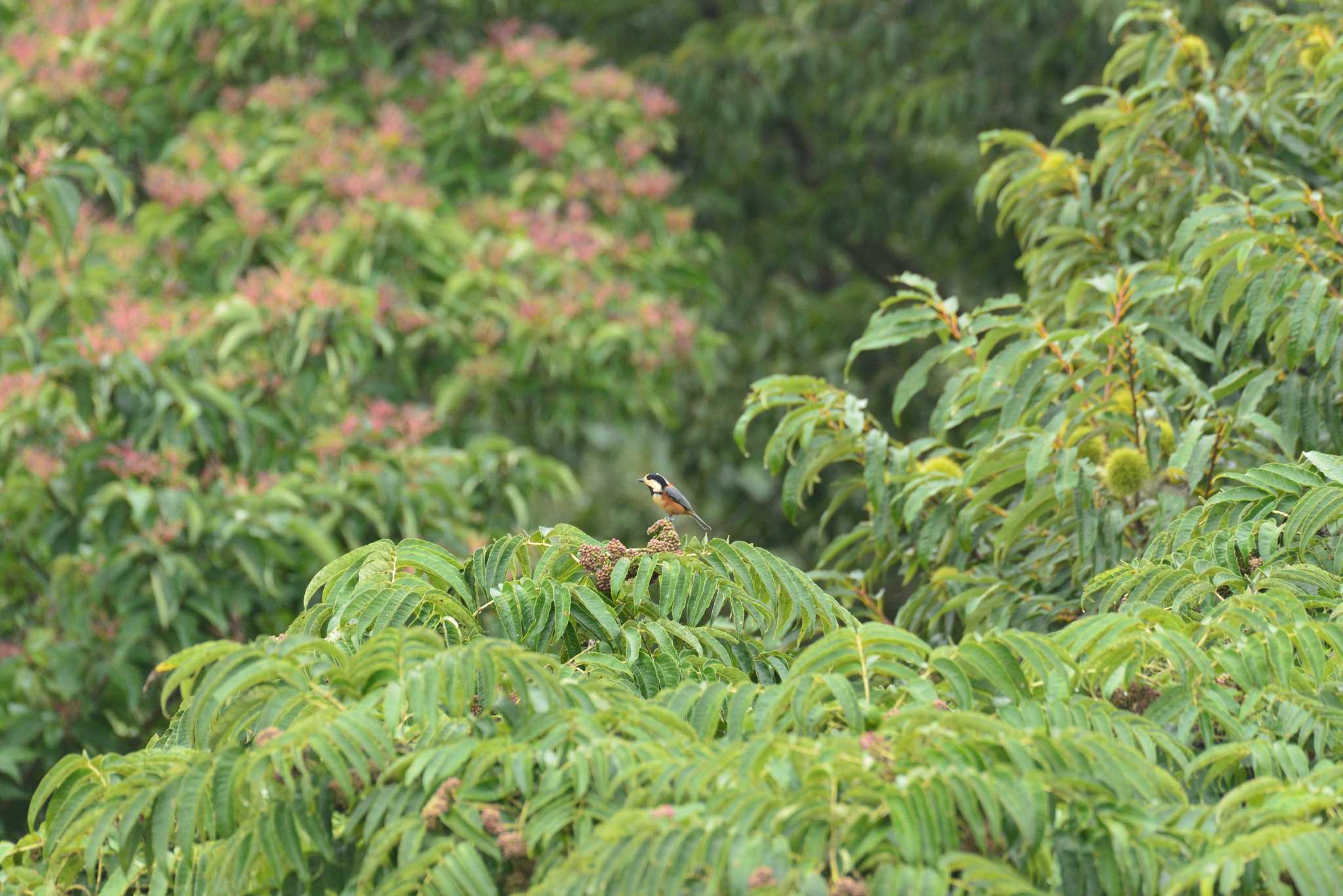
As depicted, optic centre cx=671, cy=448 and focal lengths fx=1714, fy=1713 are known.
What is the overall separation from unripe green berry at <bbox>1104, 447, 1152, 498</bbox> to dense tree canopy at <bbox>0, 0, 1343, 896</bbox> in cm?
1

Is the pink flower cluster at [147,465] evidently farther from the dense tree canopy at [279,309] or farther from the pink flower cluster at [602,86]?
the pink flower cluster at [602,86]

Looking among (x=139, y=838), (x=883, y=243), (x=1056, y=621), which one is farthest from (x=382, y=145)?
(x=139, y=838)

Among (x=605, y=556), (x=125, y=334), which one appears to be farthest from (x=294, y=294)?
(x=605, y=556)

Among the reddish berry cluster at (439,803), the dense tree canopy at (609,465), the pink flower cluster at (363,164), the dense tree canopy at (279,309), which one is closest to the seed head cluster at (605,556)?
the dense tree canopy at (609,465)

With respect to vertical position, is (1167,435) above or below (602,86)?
below

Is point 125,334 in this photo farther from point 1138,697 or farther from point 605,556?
point 1138,697

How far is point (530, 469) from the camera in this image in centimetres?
637

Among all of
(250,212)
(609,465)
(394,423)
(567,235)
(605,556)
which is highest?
(605,556)

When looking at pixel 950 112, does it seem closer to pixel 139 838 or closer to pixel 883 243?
pixel 883 243

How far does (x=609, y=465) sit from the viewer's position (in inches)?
398

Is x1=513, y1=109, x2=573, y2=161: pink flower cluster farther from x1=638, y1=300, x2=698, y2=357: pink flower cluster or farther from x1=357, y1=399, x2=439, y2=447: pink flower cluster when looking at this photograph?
x1=357, y1=399, x2=439, y2=447: pink flower cluster

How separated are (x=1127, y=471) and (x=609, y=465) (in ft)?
20.4

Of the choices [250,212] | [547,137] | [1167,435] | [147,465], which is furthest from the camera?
[547,137]

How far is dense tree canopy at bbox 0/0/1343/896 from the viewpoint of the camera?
89.7 inches
